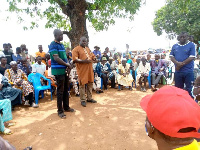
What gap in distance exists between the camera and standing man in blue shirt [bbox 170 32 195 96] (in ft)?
11.2

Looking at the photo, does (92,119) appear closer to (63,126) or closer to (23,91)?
(63,126)

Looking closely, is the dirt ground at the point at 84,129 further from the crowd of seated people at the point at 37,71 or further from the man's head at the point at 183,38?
the man's head at the point at 183,38

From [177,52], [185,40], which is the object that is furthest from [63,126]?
[185,40]

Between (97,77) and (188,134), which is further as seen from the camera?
(97,77)

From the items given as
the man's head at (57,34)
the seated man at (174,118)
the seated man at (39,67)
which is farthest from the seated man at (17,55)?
the seated man at (174,118)

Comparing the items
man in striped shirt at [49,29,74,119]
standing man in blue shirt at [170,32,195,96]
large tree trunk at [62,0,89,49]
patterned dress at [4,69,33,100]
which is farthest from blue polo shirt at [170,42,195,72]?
patterned dress at [4,69,33,100]

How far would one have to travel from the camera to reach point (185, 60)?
3.42 meters

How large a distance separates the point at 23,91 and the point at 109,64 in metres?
3.94

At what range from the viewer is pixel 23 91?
183 inches

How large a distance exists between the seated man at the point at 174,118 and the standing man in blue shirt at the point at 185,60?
2936 mm

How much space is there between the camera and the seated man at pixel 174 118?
807mm

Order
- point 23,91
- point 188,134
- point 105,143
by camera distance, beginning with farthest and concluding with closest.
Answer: point 23,91 < point 105,143 < point 188,134

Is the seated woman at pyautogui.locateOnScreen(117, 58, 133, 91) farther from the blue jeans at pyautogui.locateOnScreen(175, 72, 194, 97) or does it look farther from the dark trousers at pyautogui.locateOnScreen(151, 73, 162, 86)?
the blue jeans at pyautogui.locateOnScreen(175, 72, 194, 97)

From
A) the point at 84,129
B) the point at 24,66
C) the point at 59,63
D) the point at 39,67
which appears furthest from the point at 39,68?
the point at 84,129
